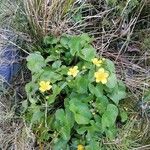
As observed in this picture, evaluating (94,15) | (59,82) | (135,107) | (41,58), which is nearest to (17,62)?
(41,58)

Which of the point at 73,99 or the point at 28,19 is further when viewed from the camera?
the point at 28,19

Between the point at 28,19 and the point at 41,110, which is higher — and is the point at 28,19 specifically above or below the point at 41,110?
above

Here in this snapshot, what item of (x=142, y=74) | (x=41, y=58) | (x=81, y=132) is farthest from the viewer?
(x=142, y=74)

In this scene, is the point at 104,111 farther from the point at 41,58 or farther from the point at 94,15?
the point at 94,15

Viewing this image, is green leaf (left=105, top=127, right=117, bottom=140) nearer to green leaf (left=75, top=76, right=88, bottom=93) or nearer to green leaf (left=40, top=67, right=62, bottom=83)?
green leaf (left=75, top=76, right=88, bottom=93)

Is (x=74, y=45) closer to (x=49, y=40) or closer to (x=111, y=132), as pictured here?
(x=49, y=40)

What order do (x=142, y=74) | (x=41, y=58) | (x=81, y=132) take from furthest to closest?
(x=142, y=74) → (x=41, y=58) → (x=81, y=132)

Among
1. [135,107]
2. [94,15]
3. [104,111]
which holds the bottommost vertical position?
[135,107]
